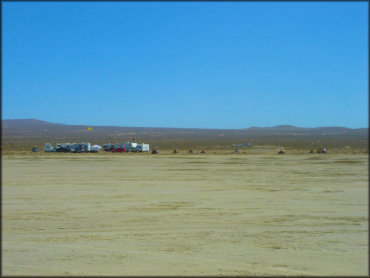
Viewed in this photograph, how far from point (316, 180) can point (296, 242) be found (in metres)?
14.5

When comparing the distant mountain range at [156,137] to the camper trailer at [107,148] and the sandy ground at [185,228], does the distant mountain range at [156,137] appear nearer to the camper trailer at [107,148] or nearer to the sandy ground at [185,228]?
the sandy ground at [185,228]

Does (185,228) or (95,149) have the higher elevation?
(95,149)

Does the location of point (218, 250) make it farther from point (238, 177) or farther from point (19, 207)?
point (238, 177)

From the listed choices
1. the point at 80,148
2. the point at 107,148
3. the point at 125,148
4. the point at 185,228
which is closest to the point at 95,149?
the point at 107,148

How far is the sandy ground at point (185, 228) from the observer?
7555 millimetres

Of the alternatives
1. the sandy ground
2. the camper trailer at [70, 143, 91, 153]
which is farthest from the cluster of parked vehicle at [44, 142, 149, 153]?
the sandy ground

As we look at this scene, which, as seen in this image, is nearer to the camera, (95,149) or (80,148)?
(80,148)

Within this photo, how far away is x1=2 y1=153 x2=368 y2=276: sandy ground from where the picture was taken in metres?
7.55

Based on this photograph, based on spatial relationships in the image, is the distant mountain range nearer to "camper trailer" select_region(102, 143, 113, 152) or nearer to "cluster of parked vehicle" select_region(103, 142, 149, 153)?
"camper trailer" select_region(102, 143, 113, 152)

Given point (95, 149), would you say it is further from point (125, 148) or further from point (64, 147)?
point (125, 148)

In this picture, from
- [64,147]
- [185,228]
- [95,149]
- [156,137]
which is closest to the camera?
[185,228]

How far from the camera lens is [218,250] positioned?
8.77m

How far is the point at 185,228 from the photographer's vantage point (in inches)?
438

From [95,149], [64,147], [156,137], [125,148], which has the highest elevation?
[156,137]
